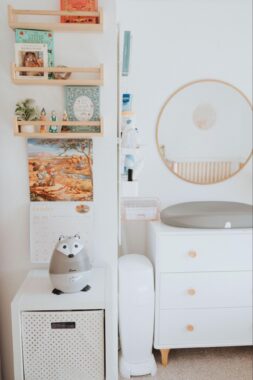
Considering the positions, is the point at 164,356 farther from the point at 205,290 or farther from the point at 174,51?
the point at 174,51

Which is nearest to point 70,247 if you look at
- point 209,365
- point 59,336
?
point 59,336

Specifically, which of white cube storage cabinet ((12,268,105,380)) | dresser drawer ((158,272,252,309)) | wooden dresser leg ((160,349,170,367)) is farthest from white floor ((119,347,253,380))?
white cube storage cabinet ((12,268,105,380))

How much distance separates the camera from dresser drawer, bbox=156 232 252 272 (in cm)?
200

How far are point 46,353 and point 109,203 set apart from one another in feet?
2.25

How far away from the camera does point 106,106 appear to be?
4.87 feet

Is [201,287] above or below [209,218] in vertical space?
below

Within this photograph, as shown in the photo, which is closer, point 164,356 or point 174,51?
point 164,356

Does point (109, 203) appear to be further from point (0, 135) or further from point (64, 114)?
point (0, 135)

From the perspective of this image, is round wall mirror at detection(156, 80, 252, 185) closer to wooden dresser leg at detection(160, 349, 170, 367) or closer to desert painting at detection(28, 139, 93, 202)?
desert painting at detection(28, 139, 93, 202)

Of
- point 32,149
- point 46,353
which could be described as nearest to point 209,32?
point 32,149

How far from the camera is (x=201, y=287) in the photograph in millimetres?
2045

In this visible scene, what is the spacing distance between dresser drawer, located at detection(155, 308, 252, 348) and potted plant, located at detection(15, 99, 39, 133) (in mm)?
1385

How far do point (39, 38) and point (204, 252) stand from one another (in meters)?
1.49

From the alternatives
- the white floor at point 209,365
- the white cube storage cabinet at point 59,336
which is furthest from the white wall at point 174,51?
the white cube storage cabinet at point 59,336
